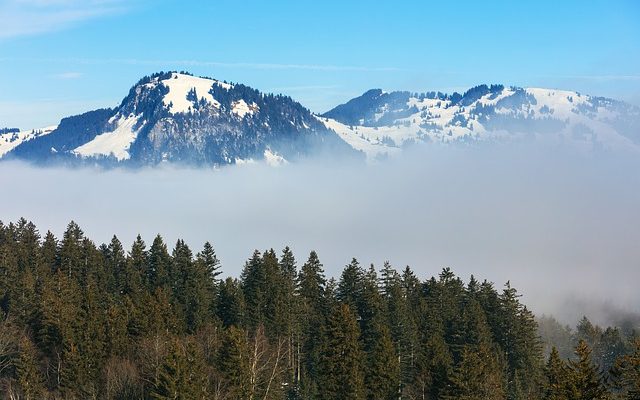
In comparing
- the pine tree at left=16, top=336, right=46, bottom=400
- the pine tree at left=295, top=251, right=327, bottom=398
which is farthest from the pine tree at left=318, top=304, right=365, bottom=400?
the pine tree at left=16, top=336, right=46, bottom=400

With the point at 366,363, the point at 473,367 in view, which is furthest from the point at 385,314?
the point at 473,367

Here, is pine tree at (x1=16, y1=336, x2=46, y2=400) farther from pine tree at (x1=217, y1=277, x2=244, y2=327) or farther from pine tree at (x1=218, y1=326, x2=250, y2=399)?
pine tree at (x1=217, y1=277, x2=244, y2=327)

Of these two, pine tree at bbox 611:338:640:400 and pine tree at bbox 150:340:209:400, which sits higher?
pine tree at bbox 611:338:640:400

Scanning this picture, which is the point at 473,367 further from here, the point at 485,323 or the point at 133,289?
the point at 133,289

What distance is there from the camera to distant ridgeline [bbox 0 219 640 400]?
2047 inches

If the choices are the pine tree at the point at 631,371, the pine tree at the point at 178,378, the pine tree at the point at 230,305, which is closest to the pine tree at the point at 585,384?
the pine tree at the point at 631,371

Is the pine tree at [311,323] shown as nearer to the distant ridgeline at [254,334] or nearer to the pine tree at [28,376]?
the distant ridgeline at [254,334]

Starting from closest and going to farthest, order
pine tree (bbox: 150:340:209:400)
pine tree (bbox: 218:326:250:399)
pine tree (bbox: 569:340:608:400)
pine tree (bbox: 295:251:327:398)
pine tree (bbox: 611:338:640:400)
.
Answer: pine tree (bbox: 611:338:640:400) < pine tree (bbox: 569:340:608:400) < pine tree (bbox: 150:340:209:400) < pine tree (bbox: 218:326:250:399) < pine tree (bbox: 295:251:327:398)

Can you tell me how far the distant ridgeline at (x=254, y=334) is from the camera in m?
52.0

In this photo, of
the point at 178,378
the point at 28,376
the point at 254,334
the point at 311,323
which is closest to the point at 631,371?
the point at 178,378

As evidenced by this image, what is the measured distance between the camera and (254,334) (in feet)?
250

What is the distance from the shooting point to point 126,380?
56.0 m

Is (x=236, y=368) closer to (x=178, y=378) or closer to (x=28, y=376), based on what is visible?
(x=178, y=378)

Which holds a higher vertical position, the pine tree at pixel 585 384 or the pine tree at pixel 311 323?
the pine tree at pixel 585 384
